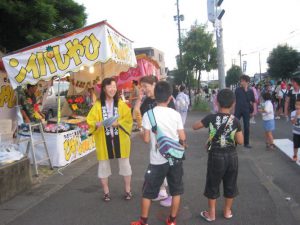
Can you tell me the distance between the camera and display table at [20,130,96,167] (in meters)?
7.21

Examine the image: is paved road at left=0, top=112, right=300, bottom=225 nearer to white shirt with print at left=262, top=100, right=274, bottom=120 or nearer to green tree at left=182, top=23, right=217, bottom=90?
white shirt with print at left=262, top=100, right=274, bottom=120

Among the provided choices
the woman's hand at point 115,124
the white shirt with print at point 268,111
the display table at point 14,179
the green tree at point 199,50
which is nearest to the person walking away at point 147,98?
the woman's hand at point 115,124

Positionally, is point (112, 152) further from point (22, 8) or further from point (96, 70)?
point (22, 8)

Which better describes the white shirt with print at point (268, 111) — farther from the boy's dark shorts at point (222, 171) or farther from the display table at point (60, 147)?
the boy's dark shorts at point (222, 171)

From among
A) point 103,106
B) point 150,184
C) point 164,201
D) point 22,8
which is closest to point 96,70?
point 22,8

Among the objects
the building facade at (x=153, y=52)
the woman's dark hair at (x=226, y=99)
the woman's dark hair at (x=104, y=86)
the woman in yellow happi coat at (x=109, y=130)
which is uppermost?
the building facade at (x=153, y=52)

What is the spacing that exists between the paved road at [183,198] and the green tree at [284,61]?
38632 mm

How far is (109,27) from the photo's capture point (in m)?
7.25

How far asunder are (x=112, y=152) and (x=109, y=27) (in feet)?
10.5

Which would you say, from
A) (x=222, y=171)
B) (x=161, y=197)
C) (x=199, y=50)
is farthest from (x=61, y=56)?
(x=199, y=50)

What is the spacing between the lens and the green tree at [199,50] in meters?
26.3

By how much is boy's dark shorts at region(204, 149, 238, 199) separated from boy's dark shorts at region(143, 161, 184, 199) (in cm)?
42

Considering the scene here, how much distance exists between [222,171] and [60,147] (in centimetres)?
411

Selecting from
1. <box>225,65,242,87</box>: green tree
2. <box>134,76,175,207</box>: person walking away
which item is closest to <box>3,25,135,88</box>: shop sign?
<box>134,76,175,207</box>: person walking away
